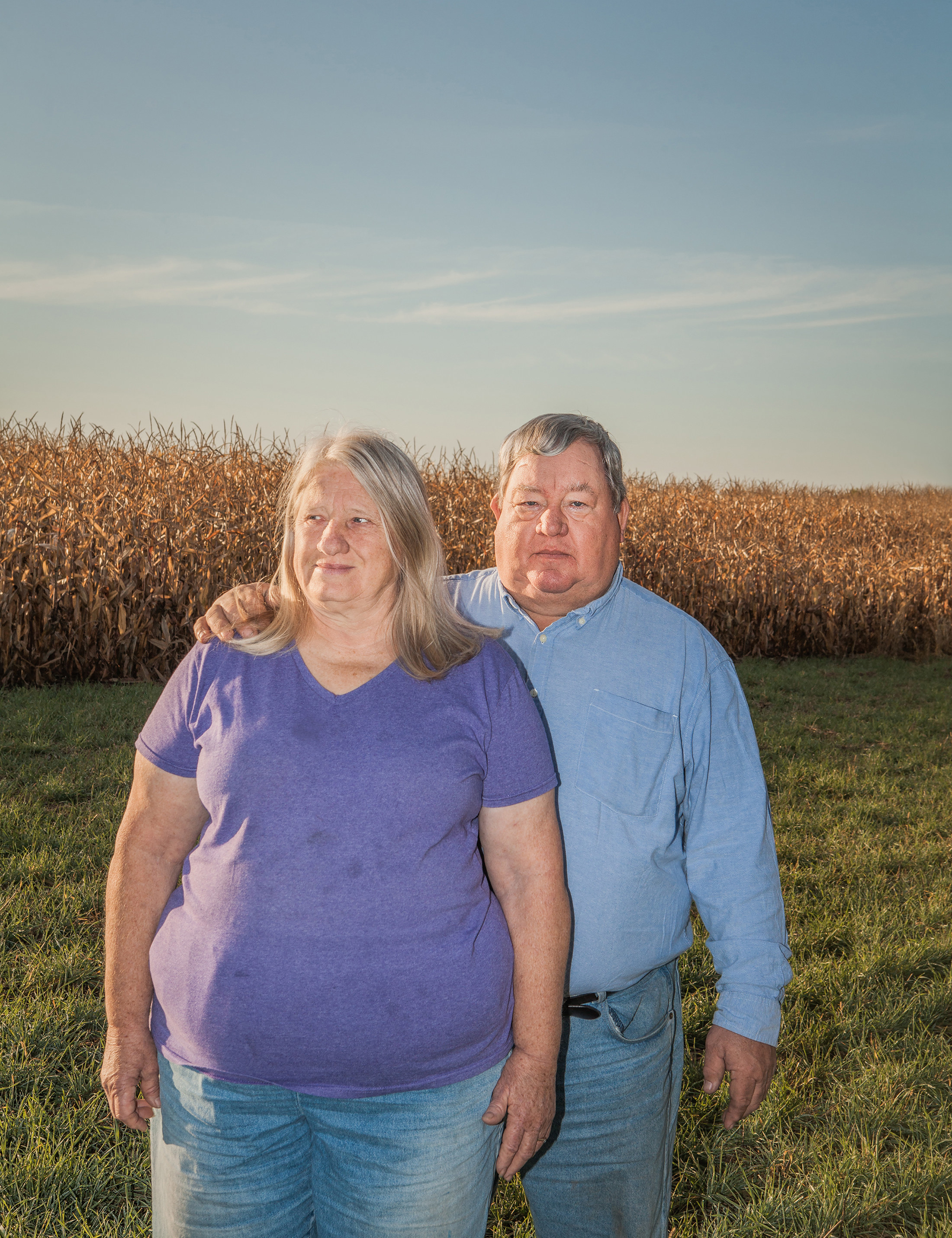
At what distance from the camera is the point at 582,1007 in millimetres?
2164

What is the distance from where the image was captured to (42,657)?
9.63 m

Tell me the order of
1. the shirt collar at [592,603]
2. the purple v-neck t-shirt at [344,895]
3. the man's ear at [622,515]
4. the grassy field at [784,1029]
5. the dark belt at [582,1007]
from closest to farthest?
the purple v-neck t-shirt at [344,895] → the dark belt at [582,1007] → the shirt collar at [592,603] → the man's ear at [622,515] → the grassy field at [784,1029]

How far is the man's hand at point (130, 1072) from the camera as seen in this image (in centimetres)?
187

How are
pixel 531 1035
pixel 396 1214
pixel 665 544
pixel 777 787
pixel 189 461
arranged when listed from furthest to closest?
pixel 665 544 < pixel 189 461 < pixel 777 787 < pixel 531 1035 < pixel 396 1214

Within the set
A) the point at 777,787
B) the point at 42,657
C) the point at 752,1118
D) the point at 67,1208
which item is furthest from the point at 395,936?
the point at 42,657

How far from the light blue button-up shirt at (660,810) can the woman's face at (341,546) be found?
1.18ft

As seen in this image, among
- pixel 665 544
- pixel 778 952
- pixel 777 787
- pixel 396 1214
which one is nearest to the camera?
pixel 396 1214

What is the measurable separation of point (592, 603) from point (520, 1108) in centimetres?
117

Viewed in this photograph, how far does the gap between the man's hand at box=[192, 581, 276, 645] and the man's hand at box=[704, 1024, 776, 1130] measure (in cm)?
142

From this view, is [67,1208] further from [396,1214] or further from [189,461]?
[189,461]

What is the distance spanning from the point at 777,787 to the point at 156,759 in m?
6.26

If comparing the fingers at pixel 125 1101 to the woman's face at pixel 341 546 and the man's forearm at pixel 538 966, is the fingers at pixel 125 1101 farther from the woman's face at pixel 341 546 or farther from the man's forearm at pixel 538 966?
the woman's face at pixel 341 546

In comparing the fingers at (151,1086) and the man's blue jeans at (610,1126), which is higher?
the fingers at (151,1086)

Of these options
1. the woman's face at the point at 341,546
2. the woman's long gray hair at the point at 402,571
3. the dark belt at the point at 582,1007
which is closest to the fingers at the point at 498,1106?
the dark belt at the point at 582,1007
